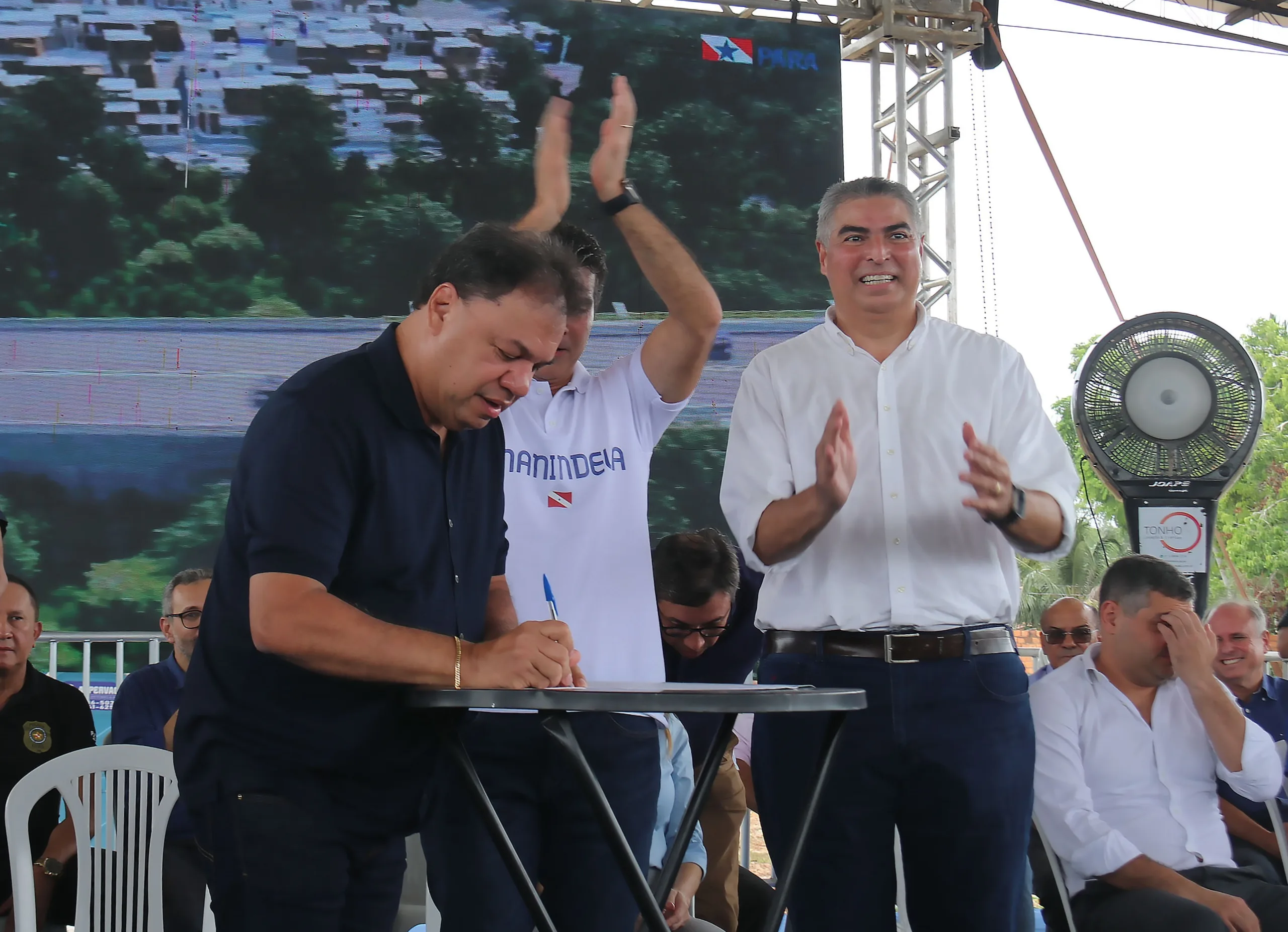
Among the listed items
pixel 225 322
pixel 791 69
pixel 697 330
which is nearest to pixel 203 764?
pixel 697 330

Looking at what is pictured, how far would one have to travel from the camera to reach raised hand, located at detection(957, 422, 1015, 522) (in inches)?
64.5

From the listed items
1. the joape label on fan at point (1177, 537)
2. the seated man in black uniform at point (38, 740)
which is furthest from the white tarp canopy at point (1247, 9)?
the seated man in black uniform at point (38, 740)

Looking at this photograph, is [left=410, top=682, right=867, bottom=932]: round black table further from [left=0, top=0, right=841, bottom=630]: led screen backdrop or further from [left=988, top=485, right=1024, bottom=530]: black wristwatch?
[left=0, top=0, right=841, bottom=630]: led screen backdrop

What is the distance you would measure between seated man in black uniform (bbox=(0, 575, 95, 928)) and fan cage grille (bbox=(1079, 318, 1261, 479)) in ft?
9.66

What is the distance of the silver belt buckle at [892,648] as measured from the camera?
1725 millimetres

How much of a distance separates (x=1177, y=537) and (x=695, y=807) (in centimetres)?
239

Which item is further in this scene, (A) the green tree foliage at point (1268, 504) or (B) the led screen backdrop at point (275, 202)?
(A) the green tree foliage at point (1268, 504)

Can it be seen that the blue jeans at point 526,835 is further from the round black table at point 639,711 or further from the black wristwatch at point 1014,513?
the black wristwatch at point 1014,513

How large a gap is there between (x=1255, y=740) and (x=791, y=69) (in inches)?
209

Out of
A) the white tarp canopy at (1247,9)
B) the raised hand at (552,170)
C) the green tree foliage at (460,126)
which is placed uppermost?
the white tarp canopy at (1247,9)

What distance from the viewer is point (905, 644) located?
173 centimetres

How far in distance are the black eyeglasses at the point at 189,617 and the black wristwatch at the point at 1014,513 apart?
2760mm

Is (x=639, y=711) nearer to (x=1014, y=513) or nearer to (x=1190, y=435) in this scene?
(x=1014, y=513)

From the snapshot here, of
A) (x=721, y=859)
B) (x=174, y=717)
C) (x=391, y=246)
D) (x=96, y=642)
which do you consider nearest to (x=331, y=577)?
(x=721, y=859)
